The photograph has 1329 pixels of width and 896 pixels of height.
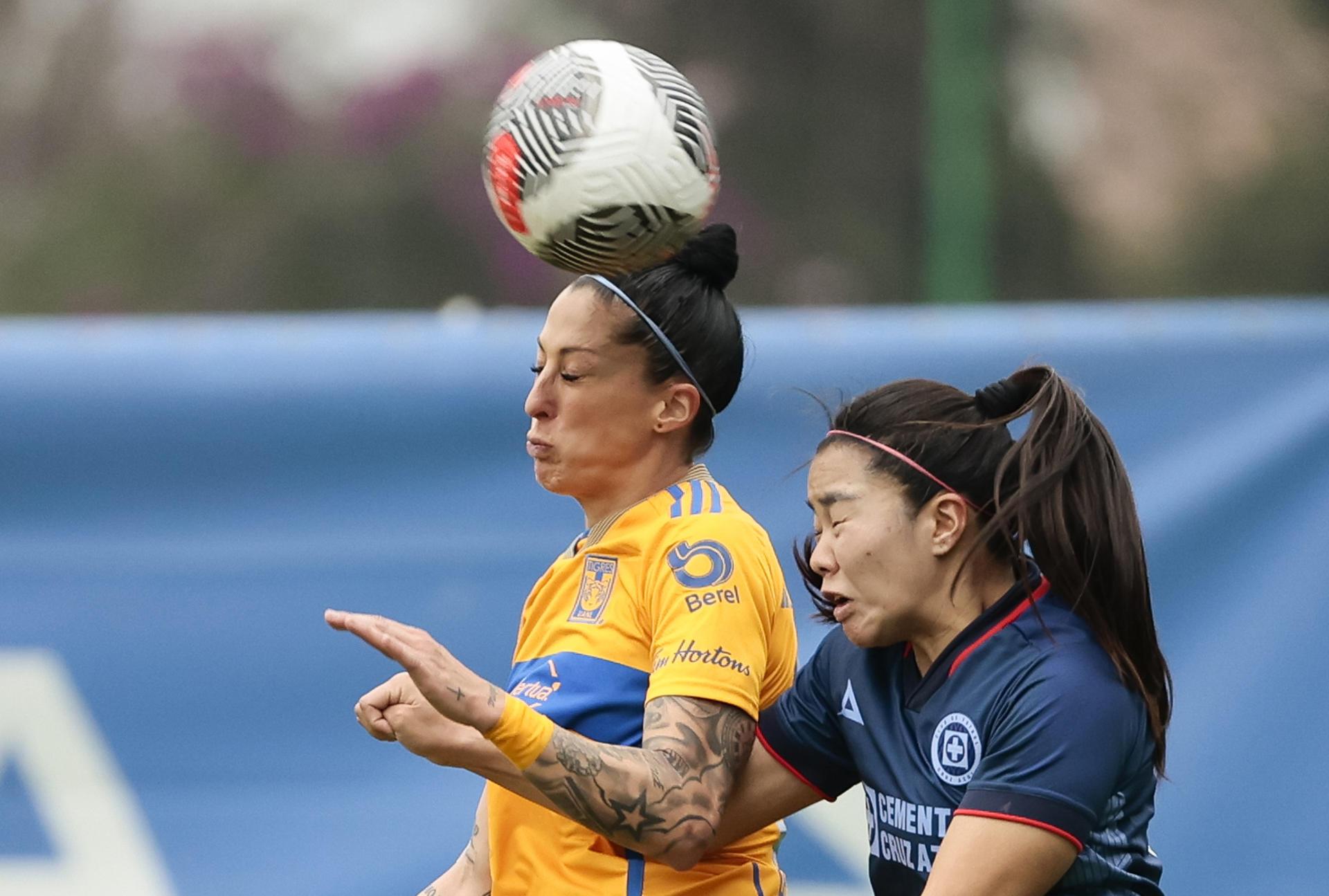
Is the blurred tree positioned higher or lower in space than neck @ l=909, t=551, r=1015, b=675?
higher

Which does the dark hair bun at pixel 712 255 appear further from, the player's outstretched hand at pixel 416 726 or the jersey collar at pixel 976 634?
the player's outstretched hand at pixel 416 726

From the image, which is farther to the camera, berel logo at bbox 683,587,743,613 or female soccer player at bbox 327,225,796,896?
berel logo at bbox 683,587,743,613

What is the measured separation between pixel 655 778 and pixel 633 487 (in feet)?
1.67

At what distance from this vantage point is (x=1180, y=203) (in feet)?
32.0

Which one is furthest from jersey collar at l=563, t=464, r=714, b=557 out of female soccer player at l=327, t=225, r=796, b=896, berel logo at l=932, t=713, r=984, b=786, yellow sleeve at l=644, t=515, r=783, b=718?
berel logo at l=932, t=713, r=984, b=786

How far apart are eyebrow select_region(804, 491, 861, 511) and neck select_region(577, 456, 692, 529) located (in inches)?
11.1

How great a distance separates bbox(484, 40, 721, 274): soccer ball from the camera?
2.56 metres

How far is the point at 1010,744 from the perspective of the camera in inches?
91.2

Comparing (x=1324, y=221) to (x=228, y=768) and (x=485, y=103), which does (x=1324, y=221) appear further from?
(x=228, y=768)

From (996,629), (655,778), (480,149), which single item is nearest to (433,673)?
(655,778)

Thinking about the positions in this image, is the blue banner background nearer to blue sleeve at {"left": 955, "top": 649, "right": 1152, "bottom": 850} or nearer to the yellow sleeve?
the yellow sleeve

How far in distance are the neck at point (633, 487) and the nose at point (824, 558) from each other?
0.30 m

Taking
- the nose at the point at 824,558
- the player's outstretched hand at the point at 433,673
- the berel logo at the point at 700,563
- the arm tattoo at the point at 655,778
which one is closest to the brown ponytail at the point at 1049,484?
the nose at the point at 824,558

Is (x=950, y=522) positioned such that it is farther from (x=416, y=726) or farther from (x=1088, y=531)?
(x=416, y=726)
